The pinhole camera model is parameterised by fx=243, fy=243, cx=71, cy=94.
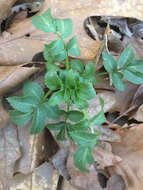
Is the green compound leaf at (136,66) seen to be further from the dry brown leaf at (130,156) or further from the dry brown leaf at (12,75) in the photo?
the dry brown leaf at (12,75)

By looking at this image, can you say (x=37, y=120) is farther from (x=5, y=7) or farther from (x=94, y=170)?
(x=5, y=7)

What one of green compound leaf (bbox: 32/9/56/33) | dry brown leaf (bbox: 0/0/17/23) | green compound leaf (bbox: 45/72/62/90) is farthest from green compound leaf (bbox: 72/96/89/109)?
dry brown leaf (bbox: 0/0/17/23)

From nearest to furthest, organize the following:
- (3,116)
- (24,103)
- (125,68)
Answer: (24,103) < (125,68) < (3,116)

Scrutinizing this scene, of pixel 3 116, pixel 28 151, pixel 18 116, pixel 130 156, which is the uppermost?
pixel 18 116

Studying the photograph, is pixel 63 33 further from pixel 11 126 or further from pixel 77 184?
pixel 77 184

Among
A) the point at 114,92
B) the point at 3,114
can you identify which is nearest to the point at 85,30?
the point at 114,92

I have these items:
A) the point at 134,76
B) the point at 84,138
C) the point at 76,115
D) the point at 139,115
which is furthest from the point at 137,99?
the point at 84,138

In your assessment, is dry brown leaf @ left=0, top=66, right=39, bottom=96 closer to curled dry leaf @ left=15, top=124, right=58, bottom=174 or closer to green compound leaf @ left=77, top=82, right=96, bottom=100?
curled dry leaf @ left=15, top=124, right=58, bottom=174
